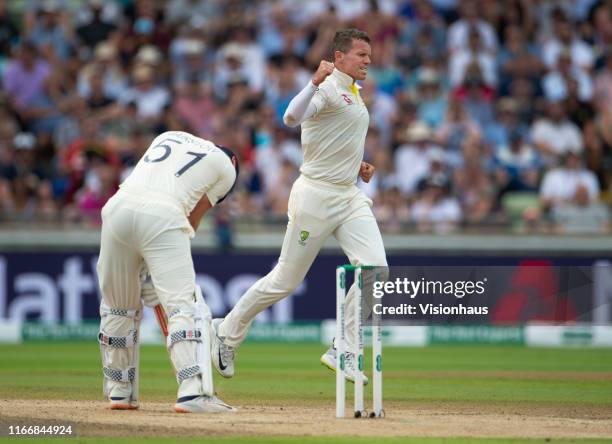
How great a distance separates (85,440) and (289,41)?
12224 millimetres

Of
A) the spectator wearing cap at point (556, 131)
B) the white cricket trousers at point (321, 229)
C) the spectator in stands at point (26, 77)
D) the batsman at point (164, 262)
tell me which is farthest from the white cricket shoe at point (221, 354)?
the spectator in stands at point (26, 77)

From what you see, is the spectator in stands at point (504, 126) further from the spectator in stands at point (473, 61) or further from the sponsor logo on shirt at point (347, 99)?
the sponsor logo on shirt at point (347, 99)

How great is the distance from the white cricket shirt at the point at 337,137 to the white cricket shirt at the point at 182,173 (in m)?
1.20

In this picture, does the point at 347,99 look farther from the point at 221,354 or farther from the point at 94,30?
the point at 94,30

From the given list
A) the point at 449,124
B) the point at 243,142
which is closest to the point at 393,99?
the point at 449,124

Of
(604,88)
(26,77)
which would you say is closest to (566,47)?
(604,88)

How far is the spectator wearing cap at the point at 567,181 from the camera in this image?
16125 mm

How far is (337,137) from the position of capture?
9133 mm

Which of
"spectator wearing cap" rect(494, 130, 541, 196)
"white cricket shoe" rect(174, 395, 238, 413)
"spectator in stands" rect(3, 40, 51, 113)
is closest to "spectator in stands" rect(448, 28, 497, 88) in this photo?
"spectator wearing cap" rect(494, 130, 541, 196)

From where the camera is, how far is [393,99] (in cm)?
1772

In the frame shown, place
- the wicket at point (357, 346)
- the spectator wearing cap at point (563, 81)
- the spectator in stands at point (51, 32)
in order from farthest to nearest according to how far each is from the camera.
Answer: the spectator in stands at point (51, 32) < the spectator wearing cap at point (563, 81) < the wicket at point (357, 346)

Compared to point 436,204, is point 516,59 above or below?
above

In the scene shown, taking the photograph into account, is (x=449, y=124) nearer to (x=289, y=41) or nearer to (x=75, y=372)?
(x=289, y=41)

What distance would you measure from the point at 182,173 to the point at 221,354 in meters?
2.14
